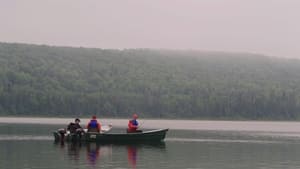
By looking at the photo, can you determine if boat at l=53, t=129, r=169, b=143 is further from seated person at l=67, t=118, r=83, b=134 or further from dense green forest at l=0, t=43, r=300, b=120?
dense green forest at l=0, t=43, r=300, b=120

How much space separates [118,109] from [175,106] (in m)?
15.9

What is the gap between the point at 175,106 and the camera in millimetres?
159375

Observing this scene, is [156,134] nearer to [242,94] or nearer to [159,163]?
[159,163]

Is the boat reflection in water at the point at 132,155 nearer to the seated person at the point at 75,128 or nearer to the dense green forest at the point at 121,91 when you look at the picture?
the seated person at the point at 75,128

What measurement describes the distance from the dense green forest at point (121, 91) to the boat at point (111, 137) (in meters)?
89.3

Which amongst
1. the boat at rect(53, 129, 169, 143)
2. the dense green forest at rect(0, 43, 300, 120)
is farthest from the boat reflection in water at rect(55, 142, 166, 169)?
the dense green forest at rect(0, 43, 300, 120)

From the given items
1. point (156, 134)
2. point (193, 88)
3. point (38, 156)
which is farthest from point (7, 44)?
point (38, 156)

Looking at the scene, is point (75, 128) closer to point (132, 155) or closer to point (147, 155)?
point (147, 155)

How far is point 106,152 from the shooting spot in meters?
42.8

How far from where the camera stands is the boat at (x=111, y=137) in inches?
1987

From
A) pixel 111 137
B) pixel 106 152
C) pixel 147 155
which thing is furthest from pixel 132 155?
pixel 111 137

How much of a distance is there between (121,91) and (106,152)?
422ft

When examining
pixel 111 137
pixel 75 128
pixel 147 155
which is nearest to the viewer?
pixel 147 155

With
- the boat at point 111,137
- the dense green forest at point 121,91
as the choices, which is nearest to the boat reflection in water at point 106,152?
the boat at point 111,137
